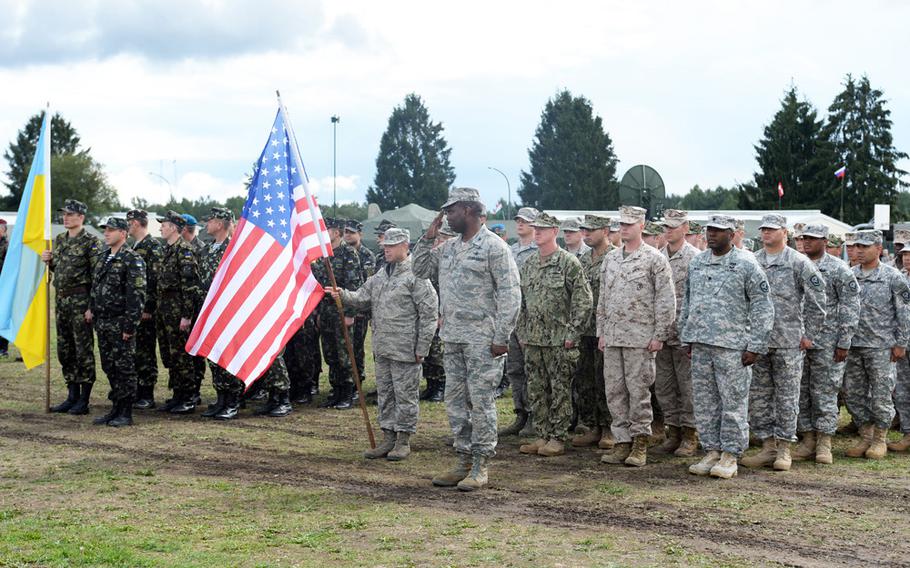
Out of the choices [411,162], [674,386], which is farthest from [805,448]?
[411,162]

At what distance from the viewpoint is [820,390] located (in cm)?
930

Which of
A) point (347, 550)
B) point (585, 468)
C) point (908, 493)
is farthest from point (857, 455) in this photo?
point (347, 550)

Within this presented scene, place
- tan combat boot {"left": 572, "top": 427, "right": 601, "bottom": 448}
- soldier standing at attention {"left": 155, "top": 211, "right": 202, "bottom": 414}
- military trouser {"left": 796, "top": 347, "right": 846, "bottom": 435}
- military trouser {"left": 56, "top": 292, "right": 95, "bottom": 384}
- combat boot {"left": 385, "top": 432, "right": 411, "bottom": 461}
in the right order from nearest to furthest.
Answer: combat boot {"left": 385, "top": 432, "right": 411, "bottom": 461} < military trouser {"left": 796, "top": 347, "right": 846, "bottom": 435} < tan combat boot {"left": 572, "top": 427, "right": 601, "bottom": 448} < military trouser {"left": 56, "top": 292, "right": 95, "bottom": 384} < soldier standing at attention {"left": 155, "top": 211, "right": 202, "bottom": 414}

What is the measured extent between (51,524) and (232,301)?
2.77 metres

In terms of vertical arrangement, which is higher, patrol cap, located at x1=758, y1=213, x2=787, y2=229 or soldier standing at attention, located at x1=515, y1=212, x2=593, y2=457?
patrol cap, located at x1=758, y1=213, x2=787, y2=229

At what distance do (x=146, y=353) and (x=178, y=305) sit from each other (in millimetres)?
849

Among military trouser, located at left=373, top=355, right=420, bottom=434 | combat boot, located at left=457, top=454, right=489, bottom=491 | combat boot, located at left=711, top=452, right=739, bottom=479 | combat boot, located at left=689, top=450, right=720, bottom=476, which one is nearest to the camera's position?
combat boot, located at left=457, top=454, right=489, bottom=491

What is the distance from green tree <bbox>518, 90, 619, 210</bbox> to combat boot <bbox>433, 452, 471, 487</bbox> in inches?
2960

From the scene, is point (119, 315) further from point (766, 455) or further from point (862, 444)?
point (862, 444)

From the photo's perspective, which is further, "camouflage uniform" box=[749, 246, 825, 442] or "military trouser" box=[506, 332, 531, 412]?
"military trouser" box=[506, 332, 531, 412]

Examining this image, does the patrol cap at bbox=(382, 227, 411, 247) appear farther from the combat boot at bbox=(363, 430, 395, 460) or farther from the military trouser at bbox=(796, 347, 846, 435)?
the military trouser at bbox=(796, 347, 846, 435)

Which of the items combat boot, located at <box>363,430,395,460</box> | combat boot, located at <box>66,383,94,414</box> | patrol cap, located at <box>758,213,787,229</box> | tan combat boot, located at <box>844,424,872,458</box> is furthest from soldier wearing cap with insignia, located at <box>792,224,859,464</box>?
combat boot, located at <box>66,383,94,414</box>

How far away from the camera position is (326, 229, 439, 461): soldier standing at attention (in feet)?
29.7

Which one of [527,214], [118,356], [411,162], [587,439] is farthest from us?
[411,162]
